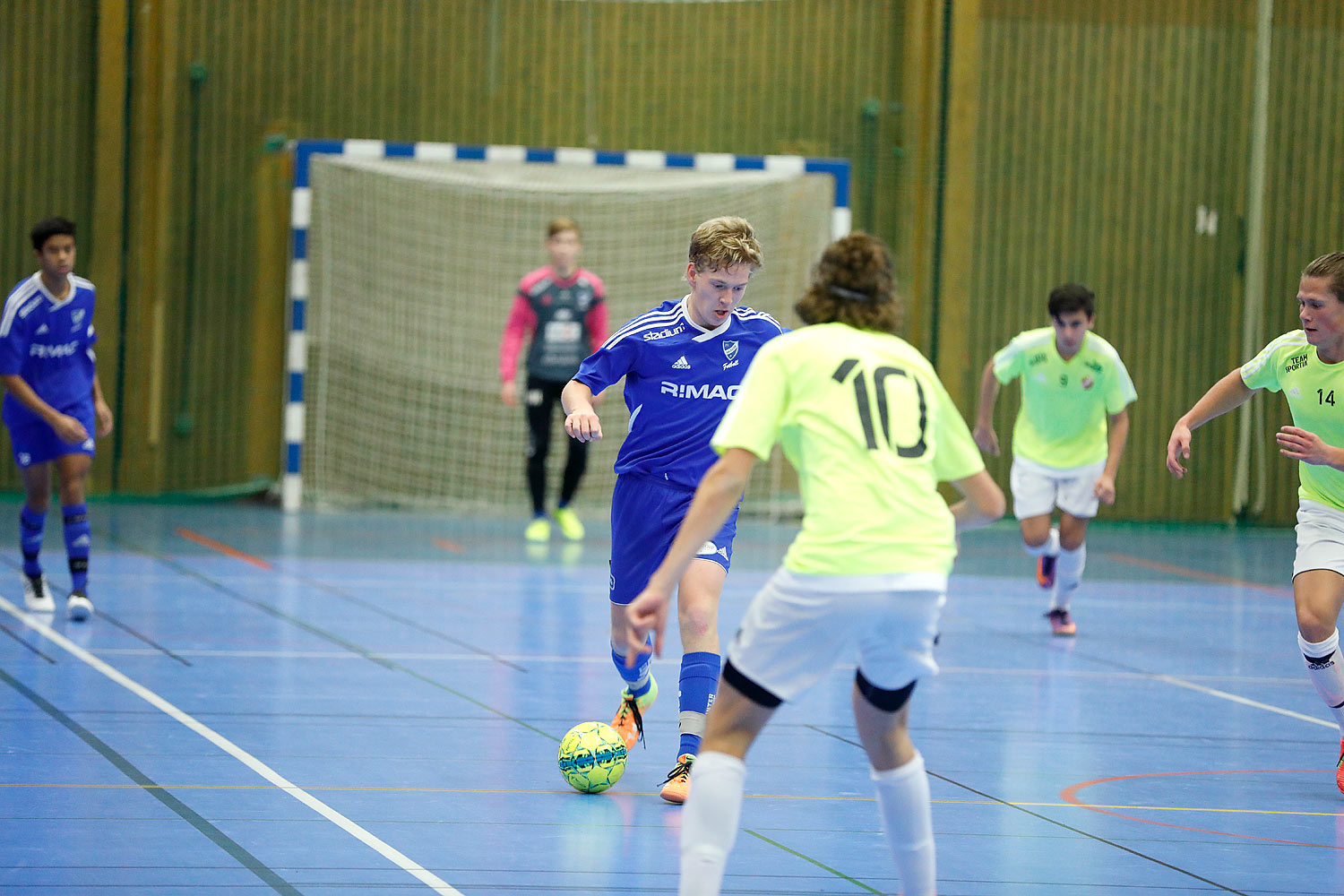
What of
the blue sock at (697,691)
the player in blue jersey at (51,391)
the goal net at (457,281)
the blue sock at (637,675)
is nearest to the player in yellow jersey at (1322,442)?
the blue sock at (697,691)

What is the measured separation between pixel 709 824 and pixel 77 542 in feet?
19.2

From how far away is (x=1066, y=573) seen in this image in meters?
9.13

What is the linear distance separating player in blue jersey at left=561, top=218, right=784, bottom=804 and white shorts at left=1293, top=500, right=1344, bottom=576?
204 centimetres

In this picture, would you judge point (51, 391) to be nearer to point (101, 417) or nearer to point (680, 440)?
point (101, 417)

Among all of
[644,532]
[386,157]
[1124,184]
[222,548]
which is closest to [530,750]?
[644,532]

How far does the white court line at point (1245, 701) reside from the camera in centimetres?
715

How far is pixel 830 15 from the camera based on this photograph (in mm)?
15562

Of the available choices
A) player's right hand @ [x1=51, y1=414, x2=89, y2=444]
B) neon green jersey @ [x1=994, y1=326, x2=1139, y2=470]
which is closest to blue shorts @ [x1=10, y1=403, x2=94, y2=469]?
player's right hand @ [x1=51, y1=414, x2=89, y2=444]

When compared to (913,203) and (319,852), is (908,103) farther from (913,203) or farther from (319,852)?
(319,852)

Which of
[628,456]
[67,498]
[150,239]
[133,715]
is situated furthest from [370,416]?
[628,456]

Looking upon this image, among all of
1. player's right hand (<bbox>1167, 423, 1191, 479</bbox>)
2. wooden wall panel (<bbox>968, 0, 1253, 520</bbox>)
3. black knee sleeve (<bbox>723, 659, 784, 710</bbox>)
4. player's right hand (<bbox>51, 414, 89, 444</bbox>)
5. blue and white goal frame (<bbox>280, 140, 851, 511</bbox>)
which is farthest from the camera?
wooden wall panel (<bbox>968, 0, 1253, 520</bbox>)

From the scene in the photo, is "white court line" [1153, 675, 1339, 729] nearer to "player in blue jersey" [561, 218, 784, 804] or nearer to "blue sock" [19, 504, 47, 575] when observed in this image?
"player in blue jersey" [561, 218, 784, 804]

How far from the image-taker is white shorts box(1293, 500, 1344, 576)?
561cm

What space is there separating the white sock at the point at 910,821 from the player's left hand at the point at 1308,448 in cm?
227
